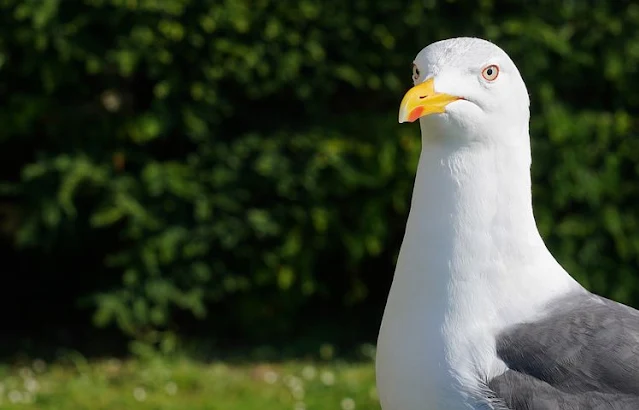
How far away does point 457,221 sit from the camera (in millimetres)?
2885

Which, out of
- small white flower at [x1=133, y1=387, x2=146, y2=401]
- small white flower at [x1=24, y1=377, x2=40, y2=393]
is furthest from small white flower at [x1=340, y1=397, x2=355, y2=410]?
small white flower at [x1=24, y1=377, x2=40, y2=393]

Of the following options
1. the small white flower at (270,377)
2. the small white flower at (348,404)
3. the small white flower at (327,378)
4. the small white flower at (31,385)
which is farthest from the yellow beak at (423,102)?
the small white flower at (31,385)

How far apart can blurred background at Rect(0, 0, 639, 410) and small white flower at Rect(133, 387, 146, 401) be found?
96 millimetres

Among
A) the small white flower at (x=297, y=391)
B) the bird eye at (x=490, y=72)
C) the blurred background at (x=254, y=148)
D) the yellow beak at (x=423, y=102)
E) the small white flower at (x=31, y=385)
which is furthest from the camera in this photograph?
the blurred background at (x=254, y=148)

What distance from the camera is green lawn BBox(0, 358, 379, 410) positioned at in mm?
5461

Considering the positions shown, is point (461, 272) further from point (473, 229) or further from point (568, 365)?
point (568, 365)

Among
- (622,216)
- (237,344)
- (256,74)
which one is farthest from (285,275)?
(622,216)

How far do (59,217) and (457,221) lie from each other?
12.5 ft

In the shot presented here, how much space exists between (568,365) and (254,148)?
146 inches

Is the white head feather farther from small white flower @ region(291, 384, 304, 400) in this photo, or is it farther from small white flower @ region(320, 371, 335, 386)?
small white flower @ region(320, 371, 335, 386)

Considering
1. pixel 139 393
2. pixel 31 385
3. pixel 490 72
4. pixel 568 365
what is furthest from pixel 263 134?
pixel 568 365

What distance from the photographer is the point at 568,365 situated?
2791mm

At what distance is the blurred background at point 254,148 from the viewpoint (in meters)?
6.05

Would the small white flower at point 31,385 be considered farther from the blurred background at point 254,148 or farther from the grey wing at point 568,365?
the grey wing at point 568,365
